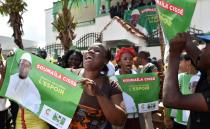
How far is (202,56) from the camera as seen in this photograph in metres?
2.78

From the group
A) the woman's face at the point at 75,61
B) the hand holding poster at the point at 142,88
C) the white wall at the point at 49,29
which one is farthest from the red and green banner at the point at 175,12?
the white wall at the point at 49,29

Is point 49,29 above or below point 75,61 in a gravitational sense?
above

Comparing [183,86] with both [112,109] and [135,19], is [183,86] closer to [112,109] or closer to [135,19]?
[112,109]

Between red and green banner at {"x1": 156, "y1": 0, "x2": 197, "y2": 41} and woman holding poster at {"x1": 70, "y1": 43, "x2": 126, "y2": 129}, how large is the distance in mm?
611

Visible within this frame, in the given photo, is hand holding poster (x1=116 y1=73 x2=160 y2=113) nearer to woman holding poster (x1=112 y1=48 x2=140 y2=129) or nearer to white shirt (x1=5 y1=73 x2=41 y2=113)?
woman holding poster (x1=112 y1=48 x2=140 y2=129)

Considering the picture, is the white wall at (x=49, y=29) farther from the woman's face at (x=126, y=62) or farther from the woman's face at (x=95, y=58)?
the woman's face at (x=95, y=58)

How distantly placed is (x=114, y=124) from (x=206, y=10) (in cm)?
1214

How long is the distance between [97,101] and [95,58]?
1.19ft

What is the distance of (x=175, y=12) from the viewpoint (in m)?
3.28

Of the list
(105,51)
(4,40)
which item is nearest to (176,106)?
(105,51)

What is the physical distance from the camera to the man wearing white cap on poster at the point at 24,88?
3.57 meters

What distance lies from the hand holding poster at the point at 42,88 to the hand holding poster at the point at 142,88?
202cm

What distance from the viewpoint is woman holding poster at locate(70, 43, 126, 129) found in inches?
131

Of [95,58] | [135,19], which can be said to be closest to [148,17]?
[135,19]
